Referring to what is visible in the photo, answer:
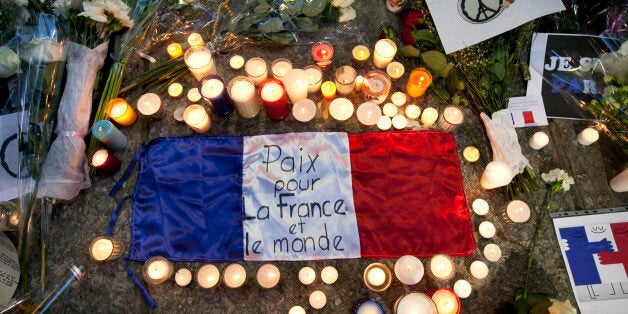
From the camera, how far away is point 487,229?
1.72 m

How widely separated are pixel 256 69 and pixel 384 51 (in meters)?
0.67

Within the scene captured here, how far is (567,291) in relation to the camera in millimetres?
1643

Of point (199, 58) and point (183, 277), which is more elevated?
point (199, 58)

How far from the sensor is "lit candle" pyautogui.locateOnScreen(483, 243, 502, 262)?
167 centimetres

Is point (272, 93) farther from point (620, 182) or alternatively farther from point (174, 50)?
point (620, 182)

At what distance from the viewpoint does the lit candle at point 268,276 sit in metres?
1.60

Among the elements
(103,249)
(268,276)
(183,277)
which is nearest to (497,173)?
(268,276)

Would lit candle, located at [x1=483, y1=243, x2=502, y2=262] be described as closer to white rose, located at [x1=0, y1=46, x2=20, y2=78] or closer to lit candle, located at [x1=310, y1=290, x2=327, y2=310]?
lit candle, located at [x1=310, y1=290, x2=327, y2=310]

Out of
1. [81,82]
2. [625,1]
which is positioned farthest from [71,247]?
[625,1]

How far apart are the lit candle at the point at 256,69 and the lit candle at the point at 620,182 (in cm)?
179

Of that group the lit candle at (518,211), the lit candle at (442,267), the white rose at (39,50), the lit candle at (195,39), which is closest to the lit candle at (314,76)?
the lit candle at (195,39)

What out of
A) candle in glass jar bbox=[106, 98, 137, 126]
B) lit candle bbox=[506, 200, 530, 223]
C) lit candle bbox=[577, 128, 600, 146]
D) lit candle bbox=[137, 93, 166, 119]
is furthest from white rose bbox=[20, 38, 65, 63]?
lit candle bbox=[577, 128, 600, 146]

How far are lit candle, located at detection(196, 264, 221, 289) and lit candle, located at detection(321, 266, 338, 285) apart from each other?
18.8 inches

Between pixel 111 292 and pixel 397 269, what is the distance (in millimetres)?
1285
